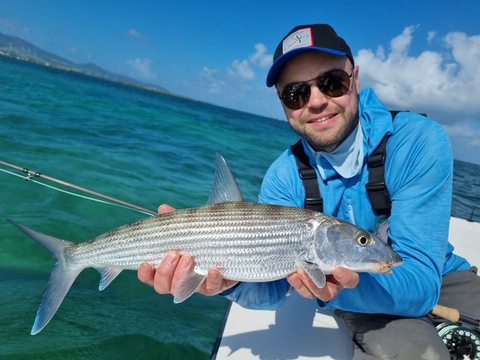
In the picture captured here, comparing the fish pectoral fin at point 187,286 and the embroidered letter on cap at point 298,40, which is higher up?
the embroidered letter on cap at point 298,40

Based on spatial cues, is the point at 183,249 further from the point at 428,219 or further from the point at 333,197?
the point at 428,219

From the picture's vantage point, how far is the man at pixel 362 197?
249cm

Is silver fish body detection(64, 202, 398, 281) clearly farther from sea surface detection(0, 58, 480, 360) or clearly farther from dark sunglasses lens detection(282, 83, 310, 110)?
sea surface detection(0, 58, 480, 360)

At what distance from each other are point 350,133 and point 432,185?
2.68ft

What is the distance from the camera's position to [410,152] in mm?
2906

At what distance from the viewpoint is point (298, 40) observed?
10.0 ft

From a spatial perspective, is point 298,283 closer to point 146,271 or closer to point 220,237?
point 220,237

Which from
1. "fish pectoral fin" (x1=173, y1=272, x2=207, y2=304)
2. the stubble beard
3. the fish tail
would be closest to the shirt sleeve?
the stubble beard

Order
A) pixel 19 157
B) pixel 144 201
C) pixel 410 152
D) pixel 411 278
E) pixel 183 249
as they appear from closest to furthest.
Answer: pixel 411 278 → pixel 183 249 → pixel 410 152 → pixel 144 201 → pixel 19 157

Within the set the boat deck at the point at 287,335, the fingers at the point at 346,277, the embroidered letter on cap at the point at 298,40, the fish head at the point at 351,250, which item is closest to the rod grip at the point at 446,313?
the boat deck at the point at 287,335

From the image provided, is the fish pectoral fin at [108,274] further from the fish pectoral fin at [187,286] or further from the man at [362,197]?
the fish pectoral fin at [187,286]

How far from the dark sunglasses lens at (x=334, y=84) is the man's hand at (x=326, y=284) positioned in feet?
5.05

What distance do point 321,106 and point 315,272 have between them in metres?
1.44

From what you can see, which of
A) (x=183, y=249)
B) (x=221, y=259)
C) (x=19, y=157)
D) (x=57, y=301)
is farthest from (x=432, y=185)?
(x=19, y=157)
